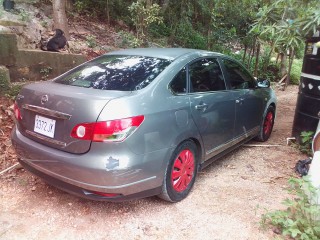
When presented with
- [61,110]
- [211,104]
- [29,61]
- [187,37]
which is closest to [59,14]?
[29,61]

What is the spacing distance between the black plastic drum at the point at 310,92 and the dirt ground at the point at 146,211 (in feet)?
3.54

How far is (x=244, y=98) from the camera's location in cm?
409

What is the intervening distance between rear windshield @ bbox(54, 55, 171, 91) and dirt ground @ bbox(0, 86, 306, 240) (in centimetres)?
120

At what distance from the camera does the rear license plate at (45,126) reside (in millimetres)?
2580

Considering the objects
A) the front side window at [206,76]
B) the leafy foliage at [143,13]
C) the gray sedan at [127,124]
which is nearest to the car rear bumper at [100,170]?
the gray sedan at [127,124]

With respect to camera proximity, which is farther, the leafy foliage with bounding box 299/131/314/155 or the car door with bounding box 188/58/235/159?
the leafy foliage with bounding box 299/131/314/155

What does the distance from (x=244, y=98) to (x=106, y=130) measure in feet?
7.79

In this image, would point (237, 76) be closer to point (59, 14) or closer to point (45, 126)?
point (45, 126)


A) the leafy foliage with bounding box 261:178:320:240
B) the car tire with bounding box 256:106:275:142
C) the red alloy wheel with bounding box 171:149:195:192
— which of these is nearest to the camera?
the leafy foliage with bounding box 261:178:320:240

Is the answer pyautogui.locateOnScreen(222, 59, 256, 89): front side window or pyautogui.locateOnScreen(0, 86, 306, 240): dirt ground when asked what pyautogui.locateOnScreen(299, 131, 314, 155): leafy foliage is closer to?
pyautogui.locateOnScreen(0, 86, 306, 240): dirt ground

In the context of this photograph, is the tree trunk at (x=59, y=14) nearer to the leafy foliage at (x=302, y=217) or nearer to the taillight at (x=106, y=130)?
the taillight at (x=106, y=130)

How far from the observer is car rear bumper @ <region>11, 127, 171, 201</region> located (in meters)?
2.38

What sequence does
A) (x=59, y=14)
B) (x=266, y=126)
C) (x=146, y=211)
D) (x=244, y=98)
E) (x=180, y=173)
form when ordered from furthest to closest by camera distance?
(x=59, y=14), (x=266, y=126), (x=244, y=98), (x=180, y=173), (x=146, y=211)

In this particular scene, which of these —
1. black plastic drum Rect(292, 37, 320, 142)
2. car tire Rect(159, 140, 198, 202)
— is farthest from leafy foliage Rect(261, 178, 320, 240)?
black plastic drum Rect(292, 37, 320, 142)
